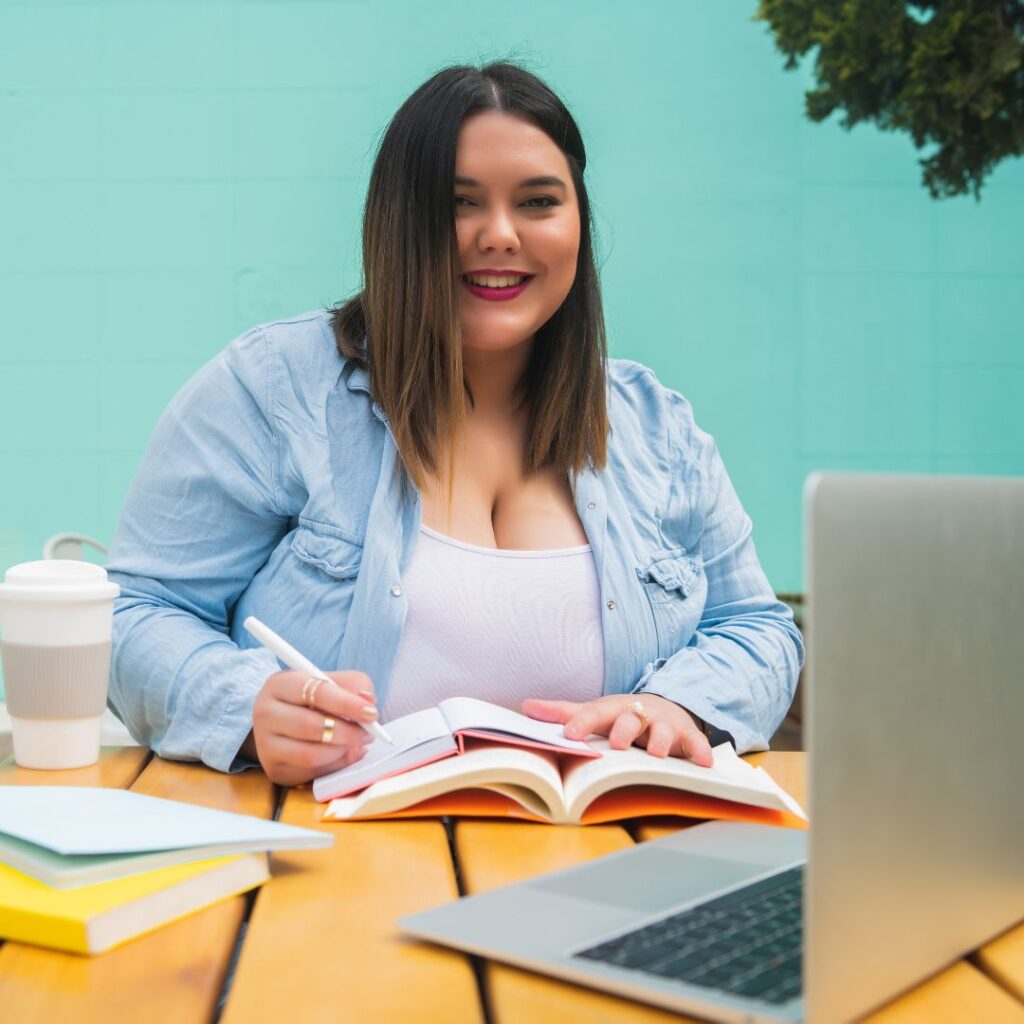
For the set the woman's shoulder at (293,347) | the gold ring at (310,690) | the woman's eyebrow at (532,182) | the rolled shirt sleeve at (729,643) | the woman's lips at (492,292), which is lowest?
the rolled shirt sleeve at (729,643)

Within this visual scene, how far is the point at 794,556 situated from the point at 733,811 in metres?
2.72

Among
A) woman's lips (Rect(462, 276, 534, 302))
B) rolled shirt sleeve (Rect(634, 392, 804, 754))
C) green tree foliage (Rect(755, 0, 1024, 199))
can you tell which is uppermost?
green tree foliage (Rect(755, 0, 1024, 199))

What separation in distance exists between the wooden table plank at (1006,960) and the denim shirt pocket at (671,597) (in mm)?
703

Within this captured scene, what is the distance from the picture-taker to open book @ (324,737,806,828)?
3.02ft

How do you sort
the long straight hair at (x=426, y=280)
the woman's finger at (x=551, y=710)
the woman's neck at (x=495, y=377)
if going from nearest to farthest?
the woman's finger at (x=551, y=710) → the long straight hair at (x=426, y=280) → the woman's neck at (x=495, y=377)

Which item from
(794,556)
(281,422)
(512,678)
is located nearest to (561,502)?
(512,678)

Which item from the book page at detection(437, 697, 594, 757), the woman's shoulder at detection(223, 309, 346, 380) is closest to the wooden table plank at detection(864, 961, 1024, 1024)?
the book page at detection(437, 697, 594, 757)

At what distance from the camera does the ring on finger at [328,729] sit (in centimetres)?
100

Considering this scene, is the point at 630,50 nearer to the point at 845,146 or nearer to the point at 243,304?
the point at 845,146

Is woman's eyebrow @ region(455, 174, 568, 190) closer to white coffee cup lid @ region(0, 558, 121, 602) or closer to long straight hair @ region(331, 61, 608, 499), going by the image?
long straight hair @ region(331, 61, 608, 499)

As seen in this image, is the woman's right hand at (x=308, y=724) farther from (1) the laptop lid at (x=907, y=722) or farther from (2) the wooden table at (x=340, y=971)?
(1) the laptop lid at (x=907, y=722)

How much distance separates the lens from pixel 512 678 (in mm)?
1341

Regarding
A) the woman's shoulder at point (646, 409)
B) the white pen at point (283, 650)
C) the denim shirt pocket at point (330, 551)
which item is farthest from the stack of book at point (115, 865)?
the woman's shoulder at point (646, 409)

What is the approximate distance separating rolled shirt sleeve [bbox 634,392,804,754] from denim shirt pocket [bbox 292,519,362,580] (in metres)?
0.32
